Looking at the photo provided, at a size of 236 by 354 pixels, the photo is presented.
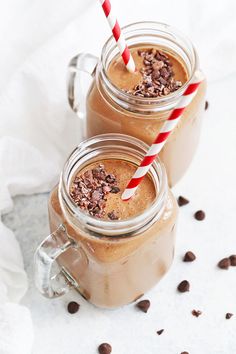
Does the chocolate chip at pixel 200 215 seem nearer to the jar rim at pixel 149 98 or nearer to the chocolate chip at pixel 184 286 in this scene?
the chocolate chip at pixel 184 286

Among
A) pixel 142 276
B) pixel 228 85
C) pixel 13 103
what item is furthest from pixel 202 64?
pixel 142 276

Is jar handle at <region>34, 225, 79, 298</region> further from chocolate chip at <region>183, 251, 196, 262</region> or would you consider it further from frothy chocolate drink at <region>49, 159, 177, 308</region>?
chocolate chip at <region>183, 251, 196, 262</region>

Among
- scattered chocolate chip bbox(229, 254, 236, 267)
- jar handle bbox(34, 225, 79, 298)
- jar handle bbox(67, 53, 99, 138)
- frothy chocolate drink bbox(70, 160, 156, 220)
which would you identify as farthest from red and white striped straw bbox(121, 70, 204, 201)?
scattered chocolate chip bbox(229, 254, 236, 267)

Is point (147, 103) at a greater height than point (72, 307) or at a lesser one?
greater

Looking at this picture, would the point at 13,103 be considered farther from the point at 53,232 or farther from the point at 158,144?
the point at 158,144

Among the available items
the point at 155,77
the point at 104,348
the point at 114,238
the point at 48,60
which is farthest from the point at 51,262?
the point at 48,60

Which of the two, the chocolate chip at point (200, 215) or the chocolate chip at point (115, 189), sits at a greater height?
the chocolate chip at point (115, 189)

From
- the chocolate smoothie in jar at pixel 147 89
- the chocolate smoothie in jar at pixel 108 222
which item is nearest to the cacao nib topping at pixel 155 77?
the chocolate smoothie in jar at pixel 147 89

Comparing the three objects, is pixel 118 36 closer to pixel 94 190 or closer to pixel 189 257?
pixel 94 190
